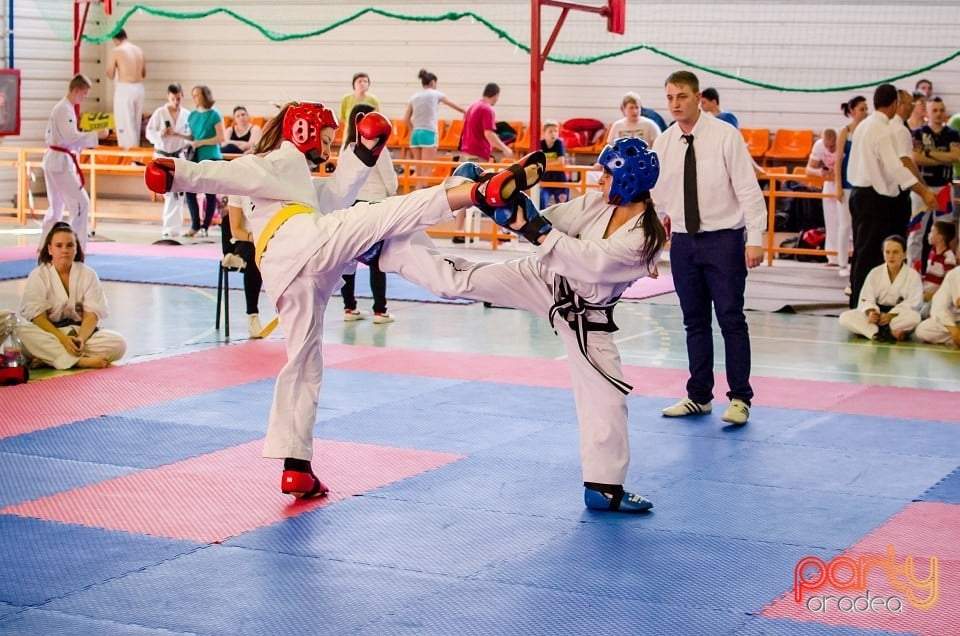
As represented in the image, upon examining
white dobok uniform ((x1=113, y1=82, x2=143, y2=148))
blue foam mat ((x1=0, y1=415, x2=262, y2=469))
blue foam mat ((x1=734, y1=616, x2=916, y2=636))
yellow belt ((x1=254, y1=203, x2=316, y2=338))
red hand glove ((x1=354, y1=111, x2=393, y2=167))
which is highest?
white dobok uniform ((x1=113, y1=82, x2=143, y2=148))

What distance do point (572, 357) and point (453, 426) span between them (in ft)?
5.24

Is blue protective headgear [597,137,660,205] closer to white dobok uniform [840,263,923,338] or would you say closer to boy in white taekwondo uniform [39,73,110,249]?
white dobok uniform [840,263,923,338]

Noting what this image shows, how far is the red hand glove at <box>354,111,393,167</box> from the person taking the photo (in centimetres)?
526

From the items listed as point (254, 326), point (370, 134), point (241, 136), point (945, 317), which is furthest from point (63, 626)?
point (241, 136)

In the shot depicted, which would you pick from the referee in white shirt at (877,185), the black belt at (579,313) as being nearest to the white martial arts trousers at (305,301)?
the black belt at (579,313)

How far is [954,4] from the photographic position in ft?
50.8

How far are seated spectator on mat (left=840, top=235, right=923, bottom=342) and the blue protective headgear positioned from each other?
5180 mm

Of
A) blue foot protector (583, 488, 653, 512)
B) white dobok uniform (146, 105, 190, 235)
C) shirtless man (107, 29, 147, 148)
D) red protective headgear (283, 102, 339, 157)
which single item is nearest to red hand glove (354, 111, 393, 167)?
red protective headgear (283, 102, 339, 157)

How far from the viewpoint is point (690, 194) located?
671 cm

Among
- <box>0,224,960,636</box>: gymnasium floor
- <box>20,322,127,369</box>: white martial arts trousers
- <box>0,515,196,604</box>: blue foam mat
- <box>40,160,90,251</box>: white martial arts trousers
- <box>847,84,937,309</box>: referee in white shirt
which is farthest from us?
<box>40,160,90,251</box>: white martial arts trousers

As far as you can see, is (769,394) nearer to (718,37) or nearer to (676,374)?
(676,374)

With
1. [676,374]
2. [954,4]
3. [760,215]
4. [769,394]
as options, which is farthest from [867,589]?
[954,4]

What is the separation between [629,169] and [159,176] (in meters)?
1.84

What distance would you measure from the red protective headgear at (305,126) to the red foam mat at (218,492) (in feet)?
4.79
